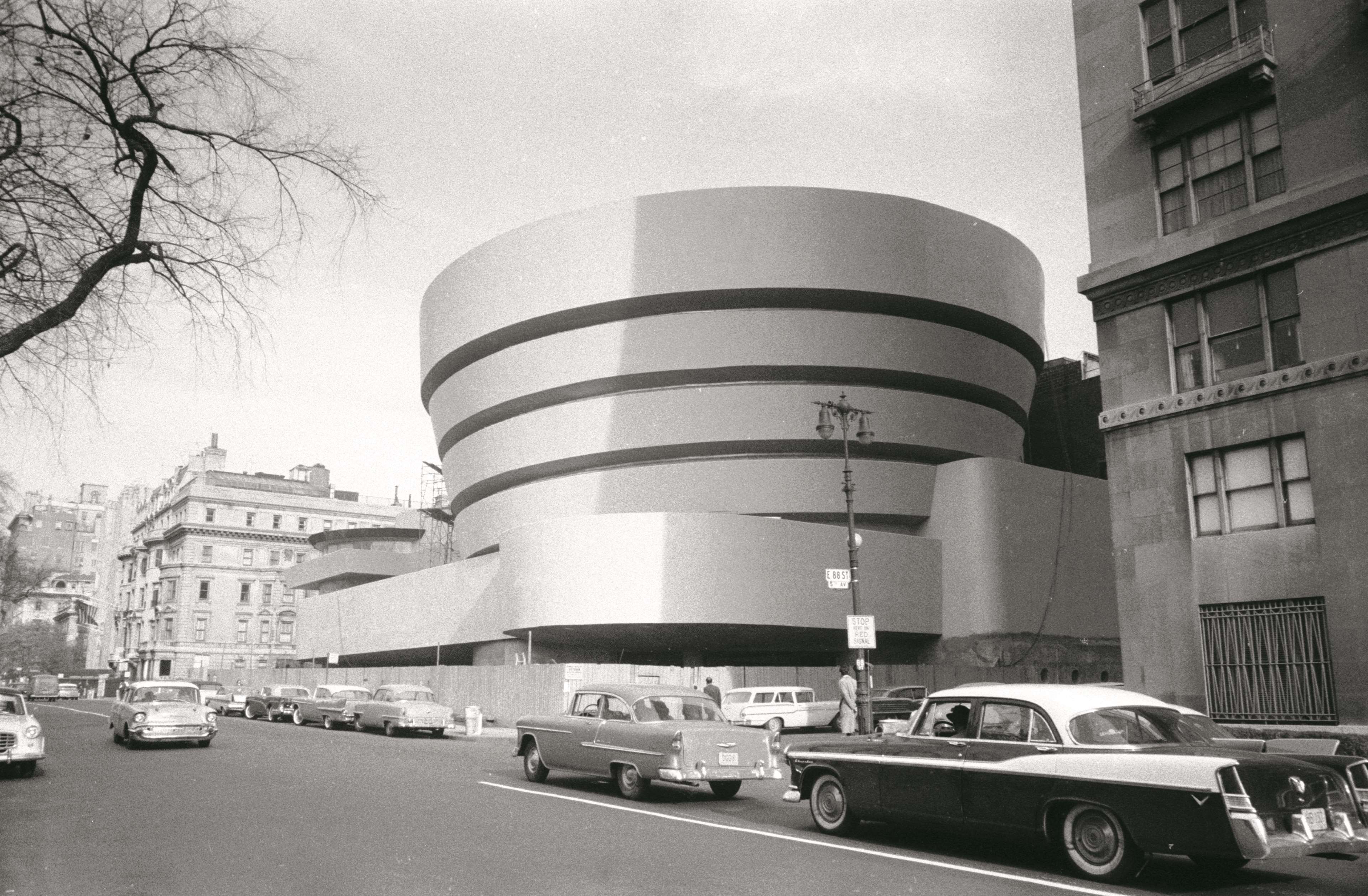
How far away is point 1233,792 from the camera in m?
8.02

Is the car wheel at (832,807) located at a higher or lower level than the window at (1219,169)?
lower

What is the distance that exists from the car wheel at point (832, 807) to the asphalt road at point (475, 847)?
0.73 feet

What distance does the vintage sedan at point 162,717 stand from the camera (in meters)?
21.5

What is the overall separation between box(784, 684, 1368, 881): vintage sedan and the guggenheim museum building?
28930mm

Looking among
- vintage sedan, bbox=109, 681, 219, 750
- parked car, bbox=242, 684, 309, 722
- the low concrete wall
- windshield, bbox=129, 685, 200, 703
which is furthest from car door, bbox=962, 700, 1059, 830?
parked car, bbox=242, 684, 309, 722

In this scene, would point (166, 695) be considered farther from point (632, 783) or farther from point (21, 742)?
point (632, 783)

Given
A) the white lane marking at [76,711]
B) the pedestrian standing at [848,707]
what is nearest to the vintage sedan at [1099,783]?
the pedestrian standing at [848,707]

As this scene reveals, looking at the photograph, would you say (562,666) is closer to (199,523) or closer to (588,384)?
(588,384)

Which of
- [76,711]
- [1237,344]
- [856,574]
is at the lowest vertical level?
[76,711]

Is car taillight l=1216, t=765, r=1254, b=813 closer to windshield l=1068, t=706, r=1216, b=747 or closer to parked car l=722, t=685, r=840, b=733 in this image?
windshield l=1068, t=706, r=1216, b=747

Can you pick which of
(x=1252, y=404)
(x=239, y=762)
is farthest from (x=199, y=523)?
(x=1252, y=404)

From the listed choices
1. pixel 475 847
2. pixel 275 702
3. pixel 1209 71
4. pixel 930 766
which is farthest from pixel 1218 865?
pixel 275 702

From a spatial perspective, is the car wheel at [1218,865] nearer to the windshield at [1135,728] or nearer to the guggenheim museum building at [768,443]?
the windshield at [1135,728]

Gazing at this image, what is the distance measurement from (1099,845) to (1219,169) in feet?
57.6
